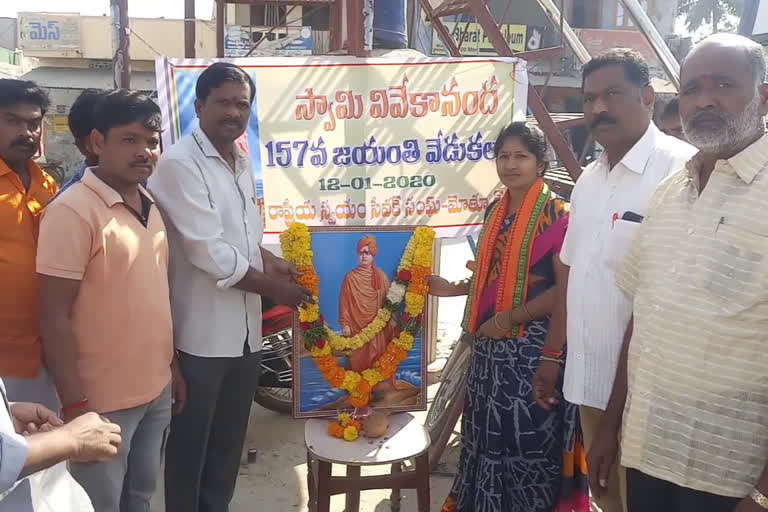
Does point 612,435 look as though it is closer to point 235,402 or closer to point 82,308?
point 235,402

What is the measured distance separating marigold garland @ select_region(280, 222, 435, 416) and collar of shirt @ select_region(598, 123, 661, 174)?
0.95m

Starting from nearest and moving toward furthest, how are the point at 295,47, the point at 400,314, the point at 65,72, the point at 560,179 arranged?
the point at 400,314
the point at 560,179
the point at 295,47
the point at 65,72

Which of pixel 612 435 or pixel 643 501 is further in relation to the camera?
pixel 612 435

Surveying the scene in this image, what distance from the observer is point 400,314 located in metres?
2.90

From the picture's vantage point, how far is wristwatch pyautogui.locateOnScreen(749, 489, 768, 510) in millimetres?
1504

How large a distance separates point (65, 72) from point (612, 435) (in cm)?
1756

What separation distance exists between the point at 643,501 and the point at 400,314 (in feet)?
4.39

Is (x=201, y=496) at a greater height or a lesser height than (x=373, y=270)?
lesser

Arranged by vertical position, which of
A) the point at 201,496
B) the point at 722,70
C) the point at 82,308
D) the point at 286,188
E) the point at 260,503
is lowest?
the point at 260,503

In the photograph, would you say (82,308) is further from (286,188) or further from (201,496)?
(286,188)

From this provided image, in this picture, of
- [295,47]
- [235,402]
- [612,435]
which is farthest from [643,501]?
[295,47]

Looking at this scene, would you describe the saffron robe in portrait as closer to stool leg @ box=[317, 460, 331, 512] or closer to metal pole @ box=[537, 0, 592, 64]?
stool leg @ box=[317, 460, 331, 512]

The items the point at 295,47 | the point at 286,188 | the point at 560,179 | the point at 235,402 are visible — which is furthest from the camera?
the point at 295,47

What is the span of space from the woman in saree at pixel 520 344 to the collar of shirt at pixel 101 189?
59.0 inches
